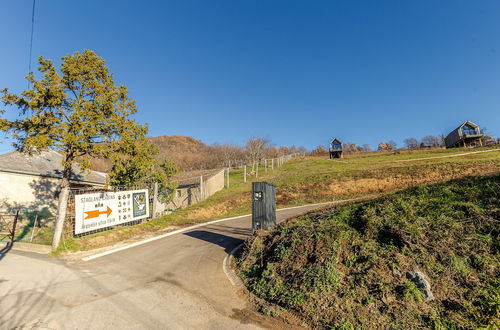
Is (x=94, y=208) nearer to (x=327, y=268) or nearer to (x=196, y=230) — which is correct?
(x=196, y=230)

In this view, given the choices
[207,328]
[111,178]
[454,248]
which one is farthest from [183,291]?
[111,178]

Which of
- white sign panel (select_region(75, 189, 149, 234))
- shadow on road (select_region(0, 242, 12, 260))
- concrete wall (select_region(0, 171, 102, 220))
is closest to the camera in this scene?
shadow on road (select_region(0, 242, 12, 260))

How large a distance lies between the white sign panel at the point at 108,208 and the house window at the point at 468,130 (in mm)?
60053

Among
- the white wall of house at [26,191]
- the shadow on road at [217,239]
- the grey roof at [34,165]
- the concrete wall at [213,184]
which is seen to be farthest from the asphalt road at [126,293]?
the concrete wall at [213,184]

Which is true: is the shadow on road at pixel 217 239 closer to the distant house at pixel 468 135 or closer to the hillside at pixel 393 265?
the hillside at pixel 393 265

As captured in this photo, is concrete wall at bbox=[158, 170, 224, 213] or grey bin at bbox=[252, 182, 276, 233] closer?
grey bin at bbox=[252, 182, 276, 233]

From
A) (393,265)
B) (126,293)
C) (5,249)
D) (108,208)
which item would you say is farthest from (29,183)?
(393,265)

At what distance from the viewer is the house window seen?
45.7 m

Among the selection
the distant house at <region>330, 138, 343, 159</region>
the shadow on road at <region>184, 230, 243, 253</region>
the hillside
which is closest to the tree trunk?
the shadow on road at <region>184, 230, 243, 253</region>

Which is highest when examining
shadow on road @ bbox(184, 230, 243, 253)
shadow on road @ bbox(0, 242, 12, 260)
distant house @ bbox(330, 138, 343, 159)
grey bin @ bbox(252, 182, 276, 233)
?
distant house @ bbox(330, 138, 343, 159)

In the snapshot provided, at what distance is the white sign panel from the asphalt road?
76.5 inches

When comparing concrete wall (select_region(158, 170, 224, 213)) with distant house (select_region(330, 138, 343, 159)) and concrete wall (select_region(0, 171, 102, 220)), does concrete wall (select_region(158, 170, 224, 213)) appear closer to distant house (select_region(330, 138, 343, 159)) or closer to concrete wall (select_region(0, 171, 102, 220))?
concrete wall (select_region(0, 171, 102, 220))

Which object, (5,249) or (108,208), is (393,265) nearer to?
(108,208)

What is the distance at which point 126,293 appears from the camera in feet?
17.8
